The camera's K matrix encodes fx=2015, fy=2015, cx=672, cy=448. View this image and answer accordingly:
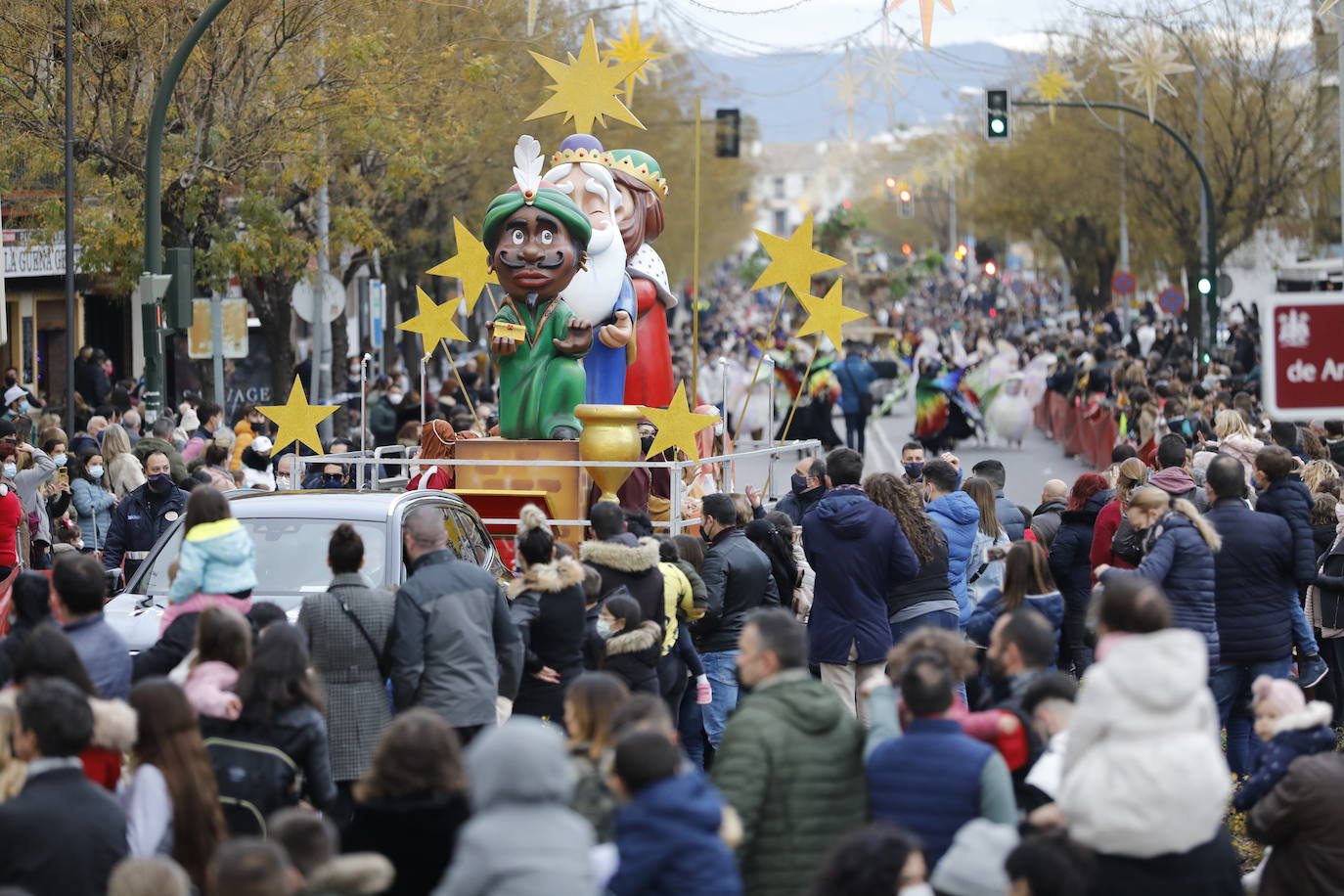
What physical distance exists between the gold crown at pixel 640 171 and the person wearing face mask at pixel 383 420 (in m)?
7.15

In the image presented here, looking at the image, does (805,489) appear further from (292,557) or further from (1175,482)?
(292,557)

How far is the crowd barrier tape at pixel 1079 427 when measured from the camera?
26.3 metres

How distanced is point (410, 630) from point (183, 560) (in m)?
0.92

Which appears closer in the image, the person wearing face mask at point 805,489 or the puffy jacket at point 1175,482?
the puffy jacket at point 1175,482

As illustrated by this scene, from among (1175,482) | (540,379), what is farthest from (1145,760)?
(540,379)

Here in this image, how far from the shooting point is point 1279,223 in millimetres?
48125

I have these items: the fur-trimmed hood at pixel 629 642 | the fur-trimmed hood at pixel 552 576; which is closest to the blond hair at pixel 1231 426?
the fur-trimmed hood at pixel 629 642

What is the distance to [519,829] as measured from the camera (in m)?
4.76

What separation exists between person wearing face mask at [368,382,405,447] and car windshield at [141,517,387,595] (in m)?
13.3

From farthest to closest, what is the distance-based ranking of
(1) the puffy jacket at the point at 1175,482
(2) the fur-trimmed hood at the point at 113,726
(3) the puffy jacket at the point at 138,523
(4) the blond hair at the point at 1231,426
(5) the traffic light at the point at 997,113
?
1. (5) the traffic light at the point at 997,113
2. (4) the blond hair at the point at 1231,426
3. (3) the puffy jacket at the point at 138,523
4. (1) the puffy jacket at the point at 1175,482
5. (2) the fur-trimmed hood at the point at 113,726

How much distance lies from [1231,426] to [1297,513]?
12.7ft

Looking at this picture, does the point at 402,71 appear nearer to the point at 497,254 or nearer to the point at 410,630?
the point at 497,254

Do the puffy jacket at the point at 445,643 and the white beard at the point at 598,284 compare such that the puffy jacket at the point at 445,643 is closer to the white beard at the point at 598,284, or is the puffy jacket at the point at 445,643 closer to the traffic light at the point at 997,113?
the white beard at the point at 598,284

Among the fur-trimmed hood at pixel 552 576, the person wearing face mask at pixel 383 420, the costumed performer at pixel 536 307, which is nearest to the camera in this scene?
the fur-trimmed hood at pixel 552 576
